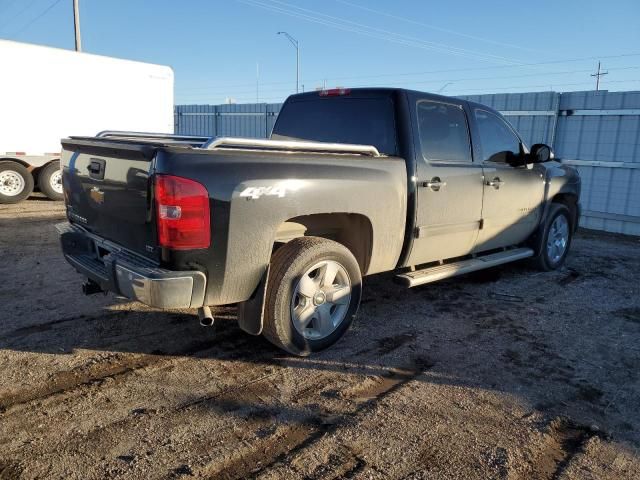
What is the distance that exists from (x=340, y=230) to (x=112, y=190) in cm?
179

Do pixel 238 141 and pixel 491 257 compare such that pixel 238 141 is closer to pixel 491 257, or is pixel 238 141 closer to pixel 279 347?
pixel 279 347

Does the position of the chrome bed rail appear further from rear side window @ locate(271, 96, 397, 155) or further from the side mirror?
the side mirror

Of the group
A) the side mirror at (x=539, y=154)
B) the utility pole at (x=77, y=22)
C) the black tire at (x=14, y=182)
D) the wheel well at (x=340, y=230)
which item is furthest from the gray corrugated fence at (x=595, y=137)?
the utility pole at (x=77, y=22)

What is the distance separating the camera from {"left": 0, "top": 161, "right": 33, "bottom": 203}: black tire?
11.5 meters

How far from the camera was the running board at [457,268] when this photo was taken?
4.65 meters

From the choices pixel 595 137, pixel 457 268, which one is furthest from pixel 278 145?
pixel 595 137

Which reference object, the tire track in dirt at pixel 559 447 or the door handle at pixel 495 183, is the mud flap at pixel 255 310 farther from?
the door handle at pixel 495 183

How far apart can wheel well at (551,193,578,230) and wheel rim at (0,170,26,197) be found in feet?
35.3

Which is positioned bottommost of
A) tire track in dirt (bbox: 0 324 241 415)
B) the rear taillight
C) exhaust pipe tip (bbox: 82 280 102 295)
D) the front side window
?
tire track in dirt (bbox: 0 324 241 415)

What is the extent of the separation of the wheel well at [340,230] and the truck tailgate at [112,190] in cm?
104

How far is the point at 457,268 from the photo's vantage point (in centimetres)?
514

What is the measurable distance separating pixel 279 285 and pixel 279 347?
0.55 metres

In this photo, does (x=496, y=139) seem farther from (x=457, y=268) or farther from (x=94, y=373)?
(x=94, y=373)

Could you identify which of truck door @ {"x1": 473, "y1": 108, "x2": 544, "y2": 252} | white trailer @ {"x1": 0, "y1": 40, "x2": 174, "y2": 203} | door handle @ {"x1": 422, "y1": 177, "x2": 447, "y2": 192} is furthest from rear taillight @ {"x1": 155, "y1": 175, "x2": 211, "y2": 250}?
white trailer @ {"x1": 0, "y1": 40, "x2": 174, "y2": 203}
